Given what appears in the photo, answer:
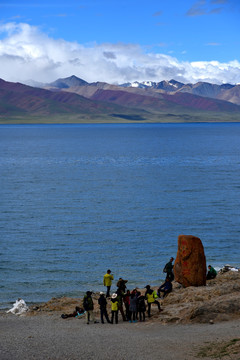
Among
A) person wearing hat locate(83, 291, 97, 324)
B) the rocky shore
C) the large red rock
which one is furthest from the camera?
the large red rock

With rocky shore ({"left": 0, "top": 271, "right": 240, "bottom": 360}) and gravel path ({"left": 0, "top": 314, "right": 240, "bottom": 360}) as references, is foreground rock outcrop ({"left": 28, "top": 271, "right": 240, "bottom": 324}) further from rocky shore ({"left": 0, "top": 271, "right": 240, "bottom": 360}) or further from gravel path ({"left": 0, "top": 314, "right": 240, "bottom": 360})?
gravel path ({"left": 0, "top": 314, "right": 240, "bottom": 360})

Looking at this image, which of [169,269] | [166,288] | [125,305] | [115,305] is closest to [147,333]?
[115,305]

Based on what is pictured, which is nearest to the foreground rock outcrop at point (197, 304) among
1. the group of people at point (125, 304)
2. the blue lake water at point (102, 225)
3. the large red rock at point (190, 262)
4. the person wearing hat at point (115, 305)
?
the large red rock at point (190, 262)

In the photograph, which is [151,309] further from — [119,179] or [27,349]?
[119,179]

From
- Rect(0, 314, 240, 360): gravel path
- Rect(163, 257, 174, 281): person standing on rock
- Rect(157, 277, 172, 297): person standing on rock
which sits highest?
Rect(163, 257, 174, 281): person standing on rock

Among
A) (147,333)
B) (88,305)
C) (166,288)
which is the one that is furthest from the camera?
(166,288)

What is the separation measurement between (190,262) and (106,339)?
8441 mm

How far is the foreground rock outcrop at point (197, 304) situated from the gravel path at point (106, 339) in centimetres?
68

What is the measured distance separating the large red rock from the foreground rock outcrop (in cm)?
62

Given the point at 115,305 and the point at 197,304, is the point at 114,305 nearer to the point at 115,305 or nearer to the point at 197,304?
the point at 115,305

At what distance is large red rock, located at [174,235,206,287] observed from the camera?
27750mm

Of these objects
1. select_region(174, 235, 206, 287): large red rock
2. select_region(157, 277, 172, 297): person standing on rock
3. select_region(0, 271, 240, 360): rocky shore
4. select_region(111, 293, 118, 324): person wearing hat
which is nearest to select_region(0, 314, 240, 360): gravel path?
select_region(0, 271, 240, 360): rocky shore

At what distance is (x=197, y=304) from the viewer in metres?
24.1

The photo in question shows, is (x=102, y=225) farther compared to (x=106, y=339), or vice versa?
(x=102, y=225)
